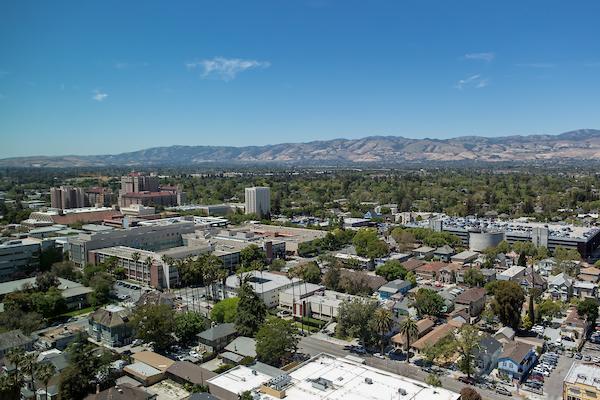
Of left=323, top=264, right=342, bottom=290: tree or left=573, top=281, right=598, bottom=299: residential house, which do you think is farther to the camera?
left=323, top=264, right=342, bottom=290: tree

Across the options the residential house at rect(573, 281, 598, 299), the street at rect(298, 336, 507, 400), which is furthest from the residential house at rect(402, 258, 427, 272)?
the street at rect(298, 336, 507, 400)

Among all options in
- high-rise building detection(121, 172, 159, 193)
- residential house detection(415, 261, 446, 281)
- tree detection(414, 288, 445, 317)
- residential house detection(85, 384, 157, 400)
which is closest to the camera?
residential house detection(85, 384, 157, 400)

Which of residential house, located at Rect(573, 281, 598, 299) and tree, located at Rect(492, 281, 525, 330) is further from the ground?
tree, located at Rect(492, 281, 525, 330)

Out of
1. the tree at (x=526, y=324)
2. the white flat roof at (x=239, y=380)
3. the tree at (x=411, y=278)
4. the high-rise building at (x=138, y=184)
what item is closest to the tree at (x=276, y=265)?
the tree at (x=411, y=278)

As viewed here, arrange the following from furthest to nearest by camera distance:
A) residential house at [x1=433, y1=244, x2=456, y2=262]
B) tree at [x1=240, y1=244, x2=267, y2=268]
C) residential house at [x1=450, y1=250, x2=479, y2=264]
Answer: residential house at [x1=433, y1=244, x2=456, y2=262], residential house at [x1=450, y1=250, x2=479, y2=264], tree at [x1=240, y1=244, x2=267, y2=268]

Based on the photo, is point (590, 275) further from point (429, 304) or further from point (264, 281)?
point (264, 281)

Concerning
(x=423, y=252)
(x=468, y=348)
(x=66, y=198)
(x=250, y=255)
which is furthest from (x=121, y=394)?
(x=66, y=198)

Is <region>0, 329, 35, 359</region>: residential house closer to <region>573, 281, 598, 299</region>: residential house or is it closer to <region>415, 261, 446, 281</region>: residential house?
<region>415, 261, 446, 281</region>: residential house

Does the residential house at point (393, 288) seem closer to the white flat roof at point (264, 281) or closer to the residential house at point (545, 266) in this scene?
the white flat roof at point (264, 281)
